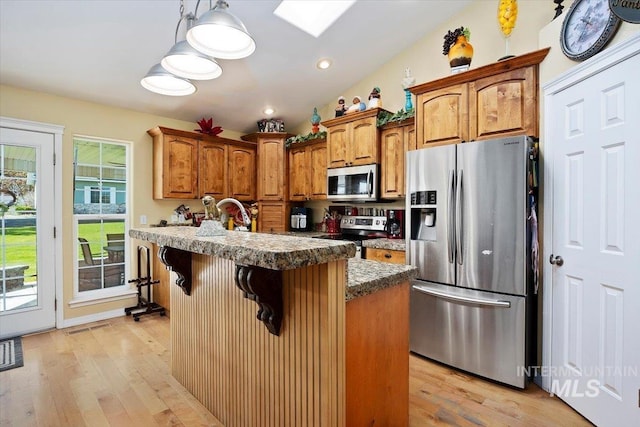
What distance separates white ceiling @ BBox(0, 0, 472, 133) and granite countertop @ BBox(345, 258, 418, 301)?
97.6 inches

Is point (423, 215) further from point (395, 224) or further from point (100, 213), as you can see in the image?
point (100, 213)

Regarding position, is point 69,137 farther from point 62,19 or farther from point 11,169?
point 62,19

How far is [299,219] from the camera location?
182 inches

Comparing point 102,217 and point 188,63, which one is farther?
point 102,217

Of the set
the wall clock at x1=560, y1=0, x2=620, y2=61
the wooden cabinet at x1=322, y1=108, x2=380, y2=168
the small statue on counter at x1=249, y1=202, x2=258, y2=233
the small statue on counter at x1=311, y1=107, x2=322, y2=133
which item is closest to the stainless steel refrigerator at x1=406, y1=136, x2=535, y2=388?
the wall clock at x1=560, y1=0, x2=620, y2=61

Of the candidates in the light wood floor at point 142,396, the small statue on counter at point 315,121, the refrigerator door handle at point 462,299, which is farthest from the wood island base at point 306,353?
the small statue on counter at point 315,121

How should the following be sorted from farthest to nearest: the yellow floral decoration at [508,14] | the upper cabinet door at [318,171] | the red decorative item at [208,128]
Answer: the upper cabinet door at [318,171], the red decorative item at [208,128], the yellow floral decoration at [508,14]

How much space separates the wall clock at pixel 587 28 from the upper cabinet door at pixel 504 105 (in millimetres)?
268

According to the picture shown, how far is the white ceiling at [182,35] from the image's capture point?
254 cm

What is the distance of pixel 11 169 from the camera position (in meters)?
3.12

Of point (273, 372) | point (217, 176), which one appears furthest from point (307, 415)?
point (217, 176)

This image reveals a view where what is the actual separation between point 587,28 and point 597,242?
1.36m

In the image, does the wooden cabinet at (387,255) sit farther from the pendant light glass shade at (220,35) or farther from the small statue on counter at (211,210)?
the pendant light glass shade at (220,35)

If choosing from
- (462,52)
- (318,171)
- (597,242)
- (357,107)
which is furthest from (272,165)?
(597,242)
